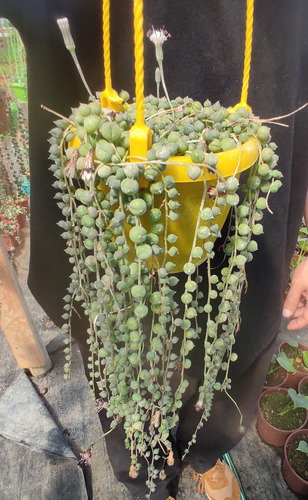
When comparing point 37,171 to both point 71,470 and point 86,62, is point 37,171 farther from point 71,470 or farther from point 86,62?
point 71,470

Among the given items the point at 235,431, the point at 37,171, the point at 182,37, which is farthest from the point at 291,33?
the point at 235,431

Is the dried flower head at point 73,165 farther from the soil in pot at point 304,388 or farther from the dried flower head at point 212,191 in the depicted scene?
the soil in pot at point 304,388

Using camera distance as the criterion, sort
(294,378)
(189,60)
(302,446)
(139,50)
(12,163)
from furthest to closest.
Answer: (12,163) → (294,378) → (302,446) → (189,60) → (139,50)

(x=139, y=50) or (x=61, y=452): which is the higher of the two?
(x=139, y=50)

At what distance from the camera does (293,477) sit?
1232 mm

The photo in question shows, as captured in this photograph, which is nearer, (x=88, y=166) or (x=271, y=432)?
(x=88, y=166)

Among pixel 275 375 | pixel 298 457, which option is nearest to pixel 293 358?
pixel 275 375

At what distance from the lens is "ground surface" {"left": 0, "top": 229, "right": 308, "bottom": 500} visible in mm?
1274

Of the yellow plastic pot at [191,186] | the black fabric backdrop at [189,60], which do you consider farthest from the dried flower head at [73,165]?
the black fabric backdrop at [189,60]

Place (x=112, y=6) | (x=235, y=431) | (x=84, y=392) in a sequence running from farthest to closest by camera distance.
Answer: (x=84, y=392)
(x=235, y=431)
(x=112, y=6)

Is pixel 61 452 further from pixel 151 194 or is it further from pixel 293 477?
pixel 151 194

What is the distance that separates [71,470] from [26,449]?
0.74 ft

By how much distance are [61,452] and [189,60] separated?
1415 millimetres

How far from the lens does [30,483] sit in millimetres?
1288
